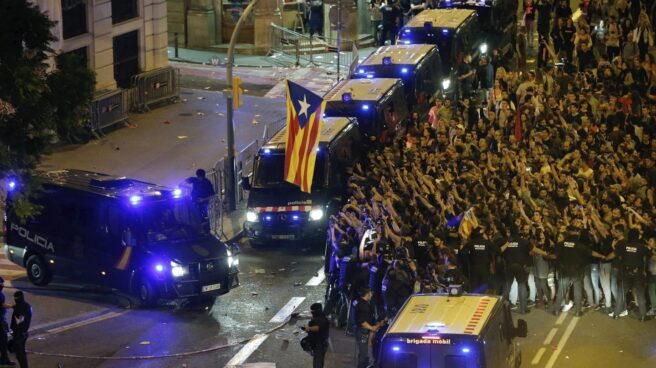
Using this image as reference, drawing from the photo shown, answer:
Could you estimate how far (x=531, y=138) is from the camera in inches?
1154

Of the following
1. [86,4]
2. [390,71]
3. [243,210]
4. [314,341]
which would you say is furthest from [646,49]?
[314,341]

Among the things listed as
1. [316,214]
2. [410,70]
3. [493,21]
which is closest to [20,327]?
[316,214]

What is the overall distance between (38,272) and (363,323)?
797 centimetres

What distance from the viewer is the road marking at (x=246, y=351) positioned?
72.6 feet

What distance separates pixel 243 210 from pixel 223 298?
623 centimetres

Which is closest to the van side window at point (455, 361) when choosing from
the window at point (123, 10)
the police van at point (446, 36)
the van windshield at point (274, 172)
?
the van windshield at point (274, 172)

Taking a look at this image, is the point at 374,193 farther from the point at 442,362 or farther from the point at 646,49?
the point at 646,49

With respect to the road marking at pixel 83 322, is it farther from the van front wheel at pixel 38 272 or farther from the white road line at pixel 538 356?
the white road line at pixel 538 356

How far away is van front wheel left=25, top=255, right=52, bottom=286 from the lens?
26.2 metres

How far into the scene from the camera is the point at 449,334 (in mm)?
17266

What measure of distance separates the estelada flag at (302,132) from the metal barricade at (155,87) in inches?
534

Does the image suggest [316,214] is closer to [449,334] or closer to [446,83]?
[446,83]

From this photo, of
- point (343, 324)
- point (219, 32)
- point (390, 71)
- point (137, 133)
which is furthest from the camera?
point (219, 32)

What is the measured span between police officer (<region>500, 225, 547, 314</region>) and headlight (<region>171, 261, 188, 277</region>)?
5.48 m
